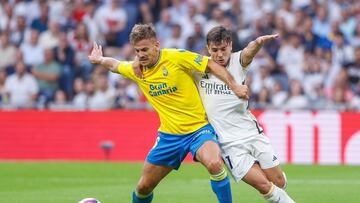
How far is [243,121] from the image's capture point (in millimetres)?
10812

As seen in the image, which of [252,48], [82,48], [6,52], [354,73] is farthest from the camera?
[6,52]

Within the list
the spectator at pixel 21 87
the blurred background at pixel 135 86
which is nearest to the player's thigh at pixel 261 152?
the blurred background at pixel 135 86

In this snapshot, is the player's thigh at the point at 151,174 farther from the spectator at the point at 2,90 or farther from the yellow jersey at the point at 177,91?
the spectator at the point at 2,90

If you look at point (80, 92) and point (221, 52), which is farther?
point (80, 92)

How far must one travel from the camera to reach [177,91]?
Result: 10.8 metres

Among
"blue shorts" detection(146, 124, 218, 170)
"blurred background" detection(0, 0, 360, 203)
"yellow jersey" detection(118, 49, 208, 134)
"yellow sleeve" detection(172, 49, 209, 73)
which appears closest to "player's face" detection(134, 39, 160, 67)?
"yellow jersey" detection(118, 49, 208, 134)

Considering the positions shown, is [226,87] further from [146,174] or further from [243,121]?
[146,174]

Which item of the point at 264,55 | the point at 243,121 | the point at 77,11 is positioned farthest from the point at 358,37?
the point at 243,121

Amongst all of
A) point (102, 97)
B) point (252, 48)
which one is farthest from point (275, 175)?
point (102, 97)

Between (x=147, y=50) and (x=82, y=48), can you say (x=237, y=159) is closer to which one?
(x=147, y=50)

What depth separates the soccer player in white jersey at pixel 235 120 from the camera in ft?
34.8

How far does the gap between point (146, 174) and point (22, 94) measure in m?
12.5

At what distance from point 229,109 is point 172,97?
0.68 m

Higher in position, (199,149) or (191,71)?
(191,71)
